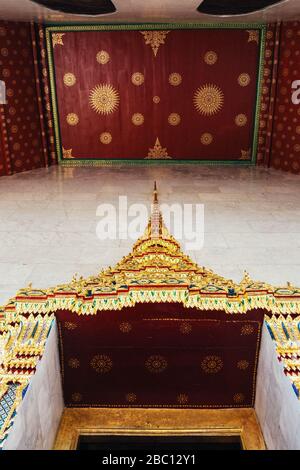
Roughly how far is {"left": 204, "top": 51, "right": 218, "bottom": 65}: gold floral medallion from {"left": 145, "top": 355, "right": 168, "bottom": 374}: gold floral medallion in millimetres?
6073

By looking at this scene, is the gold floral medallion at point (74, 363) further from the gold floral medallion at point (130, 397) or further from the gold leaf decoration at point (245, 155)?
the gold leaf decoration at point (245, 155)

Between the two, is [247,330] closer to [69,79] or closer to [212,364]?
[212,364]

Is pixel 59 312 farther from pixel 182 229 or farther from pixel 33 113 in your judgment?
pixel 33 113

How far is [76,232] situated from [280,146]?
4465 millimetres

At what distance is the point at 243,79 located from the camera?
25.3 ft

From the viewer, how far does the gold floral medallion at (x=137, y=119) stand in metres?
7.97

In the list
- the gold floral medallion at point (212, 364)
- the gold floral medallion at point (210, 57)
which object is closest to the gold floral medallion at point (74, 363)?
the gold floral medallion at point (212, 364)

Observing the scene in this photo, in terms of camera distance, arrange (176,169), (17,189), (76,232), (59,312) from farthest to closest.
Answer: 1. (176,169)
2. (17,189)
3. (76,232)
4. (59,312)

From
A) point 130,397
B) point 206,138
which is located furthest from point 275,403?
point 206,138

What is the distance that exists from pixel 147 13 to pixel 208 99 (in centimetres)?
199

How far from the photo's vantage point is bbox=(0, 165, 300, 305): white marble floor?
13.3 ft

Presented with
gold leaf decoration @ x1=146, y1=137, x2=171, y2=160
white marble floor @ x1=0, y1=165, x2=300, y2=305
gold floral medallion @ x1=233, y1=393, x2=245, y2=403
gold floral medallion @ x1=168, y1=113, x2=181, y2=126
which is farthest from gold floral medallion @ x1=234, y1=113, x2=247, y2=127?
gold floral medallion @ x1=233, y1=393, x2=245, y2=403

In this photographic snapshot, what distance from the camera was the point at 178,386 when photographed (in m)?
3.11

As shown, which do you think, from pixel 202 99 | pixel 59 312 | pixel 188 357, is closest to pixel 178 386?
pixel 188 357
